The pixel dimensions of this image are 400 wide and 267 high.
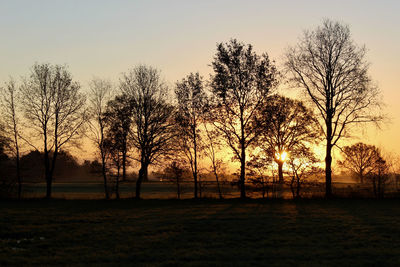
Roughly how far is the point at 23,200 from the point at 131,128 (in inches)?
571

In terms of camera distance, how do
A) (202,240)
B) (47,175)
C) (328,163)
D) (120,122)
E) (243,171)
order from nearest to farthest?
1. (202,240)
2. (243,171)
3. (328,163)
4. (120,122)
5. (47,175)

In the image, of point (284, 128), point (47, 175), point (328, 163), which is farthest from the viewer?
point (284, 128)

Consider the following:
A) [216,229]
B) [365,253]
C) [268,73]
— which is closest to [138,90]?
[268,73]

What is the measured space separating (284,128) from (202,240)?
38.8 meters

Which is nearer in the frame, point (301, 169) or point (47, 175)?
point (301, 169)

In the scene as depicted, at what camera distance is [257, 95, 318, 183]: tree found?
131 feet

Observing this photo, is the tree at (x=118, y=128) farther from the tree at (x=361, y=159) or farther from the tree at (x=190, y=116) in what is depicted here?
the tree at (x=361, y=159)

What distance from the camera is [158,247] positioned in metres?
15.0

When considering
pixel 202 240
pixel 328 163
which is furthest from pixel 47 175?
pixel 202 240

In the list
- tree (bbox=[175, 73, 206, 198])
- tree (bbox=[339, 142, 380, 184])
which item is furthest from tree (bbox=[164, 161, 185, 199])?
tree (bbox=[339, 142, 380, 184])

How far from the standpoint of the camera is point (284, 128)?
5306 cm

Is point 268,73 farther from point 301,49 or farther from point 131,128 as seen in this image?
point 131,128

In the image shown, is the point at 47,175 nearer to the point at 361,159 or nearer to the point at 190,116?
the point at 190,116

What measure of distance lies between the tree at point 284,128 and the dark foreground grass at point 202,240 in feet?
56.3
